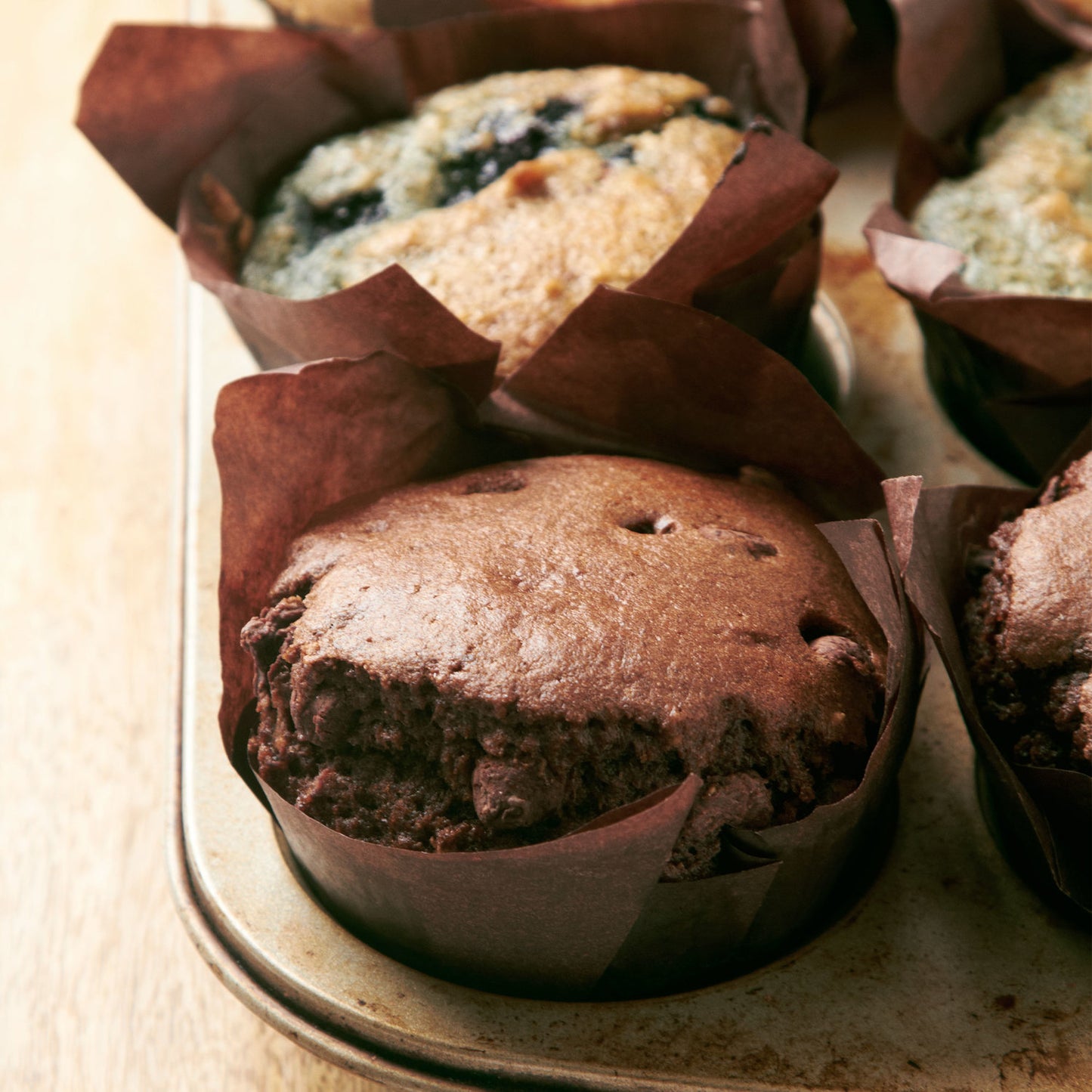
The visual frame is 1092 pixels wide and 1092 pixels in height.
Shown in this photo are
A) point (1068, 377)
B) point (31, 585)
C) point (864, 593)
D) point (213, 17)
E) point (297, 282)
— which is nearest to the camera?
point (864, 593)

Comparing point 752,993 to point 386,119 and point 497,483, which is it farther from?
point 386,119

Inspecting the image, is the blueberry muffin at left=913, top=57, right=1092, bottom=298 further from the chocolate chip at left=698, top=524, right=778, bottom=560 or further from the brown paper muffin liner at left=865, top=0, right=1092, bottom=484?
the chocolate chip at left=698, top=524, right=778, bottom=560

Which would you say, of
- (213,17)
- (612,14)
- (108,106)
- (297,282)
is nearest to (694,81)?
(612,14)

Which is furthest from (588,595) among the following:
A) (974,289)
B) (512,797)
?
(974,289)


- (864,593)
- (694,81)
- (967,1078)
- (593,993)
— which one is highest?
(694,81)

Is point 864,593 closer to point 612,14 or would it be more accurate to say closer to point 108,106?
point 612,14

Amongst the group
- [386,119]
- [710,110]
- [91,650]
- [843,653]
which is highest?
[386,119]

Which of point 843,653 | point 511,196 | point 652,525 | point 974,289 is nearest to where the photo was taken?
point 843,653
